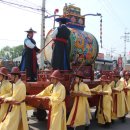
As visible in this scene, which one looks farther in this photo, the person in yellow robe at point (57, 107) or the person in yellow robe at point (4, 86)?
the person in yellow robe at point (4, 86)

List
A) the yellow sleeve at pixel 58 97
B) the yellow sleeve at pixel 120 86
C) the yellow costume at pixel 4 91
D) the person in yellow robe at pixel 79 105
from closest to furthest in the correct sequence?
the yellow sleeve at pixel 58 97
the yellow costume at pixel 4 91
the person in yellow robe at pixel 79 105
the yellow sleeve at pixel 120 86

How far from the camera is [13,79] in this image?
18.7 ft

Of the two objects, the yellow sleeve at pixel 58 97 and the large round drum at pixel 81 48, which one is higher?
the large round drum at pixel 81 48

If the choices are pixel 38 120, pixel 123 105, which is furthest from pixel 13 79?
pixel 123 105

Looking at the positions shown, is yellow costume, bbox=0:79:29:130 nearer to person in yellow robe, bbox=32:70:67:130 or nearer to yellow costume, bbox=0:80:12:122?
yellow costume, bbox=0:80:12:122

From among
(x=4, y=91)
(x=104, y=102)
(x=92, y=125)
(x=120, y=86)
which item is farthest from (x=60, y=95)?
(x=120, y=86)

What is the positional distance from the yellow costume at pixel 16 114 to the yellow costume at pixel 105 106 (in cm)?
283

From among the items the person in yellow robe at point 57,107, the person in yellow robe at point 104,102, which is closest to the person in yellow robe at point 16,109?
the person in yellow robe at point 57,107

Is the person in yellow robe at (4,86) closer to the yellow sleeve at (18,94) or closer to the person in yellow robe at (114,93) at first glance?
the yellow sleeve at (18,94)

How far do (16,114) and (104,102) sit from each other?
308 centimetres

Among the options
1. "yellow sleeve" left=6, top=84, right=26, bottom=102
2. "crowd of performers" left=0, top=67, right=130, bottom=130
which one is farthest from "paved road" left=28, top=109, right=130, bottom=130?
"yellow sleeve" left=6, top=84, right=26, bottom=102

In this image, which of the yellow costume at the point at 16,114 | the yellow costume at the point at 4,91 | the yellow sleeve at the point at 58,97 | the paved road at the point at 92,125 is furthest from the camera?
the paved road at the point at 92,125

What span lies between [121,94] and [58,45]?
2.57 metres

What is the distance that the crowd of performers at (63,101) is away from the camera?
5520 millimetres
